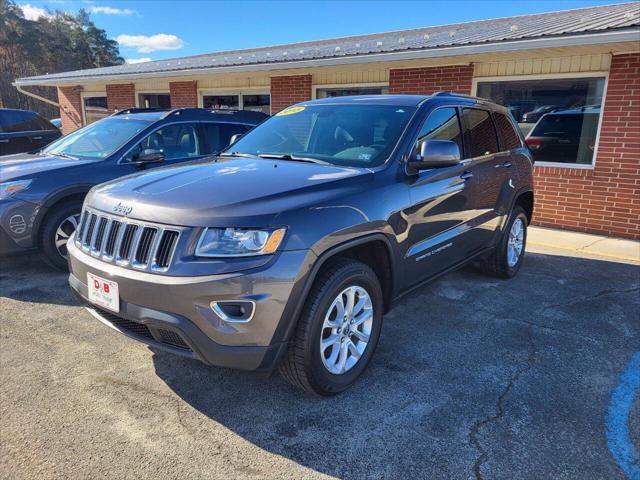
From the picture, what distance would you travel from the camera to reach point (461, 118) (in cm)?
422

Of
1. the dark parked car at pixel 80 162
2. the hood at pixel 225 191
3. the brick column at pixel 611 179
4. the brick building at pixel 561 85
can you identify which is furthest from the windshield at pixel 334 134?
the brick column at pixel 611 179

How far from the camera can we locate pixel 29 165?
Answer: 5191mm

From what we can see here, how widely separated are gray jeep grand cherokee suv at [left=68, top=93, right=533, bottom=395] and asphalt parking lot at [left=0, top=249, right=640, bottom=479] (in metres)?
0.35

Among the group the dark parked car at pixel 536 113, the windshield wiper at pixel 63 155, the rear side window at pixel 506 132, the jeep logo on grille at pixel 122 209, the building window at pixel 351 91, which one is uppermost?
the building window at pixel 351 91

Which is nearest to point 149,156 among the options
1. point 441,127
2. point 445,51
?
point 441,127

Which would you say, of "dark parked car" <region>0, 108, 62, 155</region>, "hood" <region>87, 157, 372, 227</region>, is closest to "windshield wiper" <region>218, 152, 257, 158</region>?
"hood" <region>87, 157, 372, 227</region>

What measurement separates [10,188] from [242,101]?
8274mm

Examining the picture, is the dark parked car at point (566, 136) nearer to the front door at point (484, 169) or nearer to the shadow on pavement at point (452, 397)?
the front door at point (484, 169)

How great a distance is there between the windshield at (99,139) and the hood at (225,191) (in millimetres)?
2667

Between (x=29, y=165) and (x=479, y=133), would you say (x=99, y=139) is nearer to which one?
(x=29, y=165)

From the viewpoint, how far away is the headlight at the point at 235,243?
2469 millimetres

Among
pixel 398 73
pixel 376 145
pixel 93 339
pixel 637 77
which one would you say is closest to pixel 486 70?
pixel 398 73

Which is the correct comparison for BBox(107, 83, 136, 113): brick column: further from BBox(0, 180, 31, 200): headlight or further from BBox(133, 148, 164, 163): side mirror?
BBox(0, 180, 31, 200): headlight

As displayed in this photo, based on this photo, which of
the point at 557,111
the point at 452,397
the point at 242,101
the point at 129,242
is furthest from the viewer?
the point at 242,101
